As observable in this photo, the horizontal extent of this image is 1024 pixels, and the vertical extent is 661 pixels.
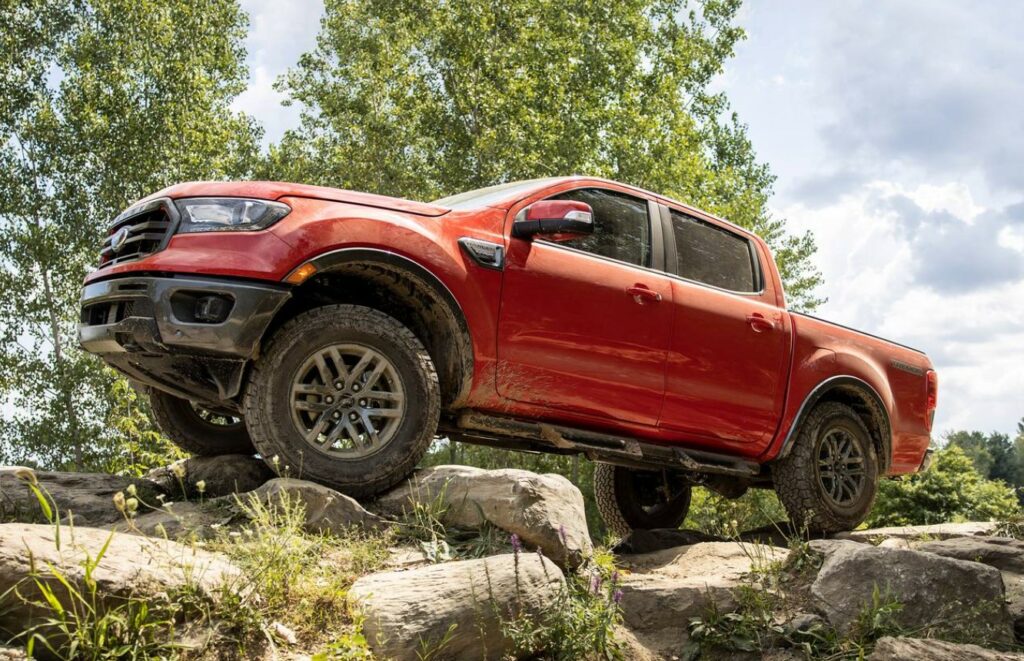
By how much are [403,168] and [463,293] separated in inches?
896

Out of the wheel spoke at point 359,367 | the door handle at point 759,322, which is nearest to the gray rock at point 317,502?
the wheel spoke at point 359,367

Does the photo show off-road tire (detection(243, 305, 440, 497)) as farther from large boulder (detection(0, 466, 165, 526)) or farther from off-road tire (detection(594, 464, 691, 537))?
off-road tire (detection(594, 464, 691, 537))

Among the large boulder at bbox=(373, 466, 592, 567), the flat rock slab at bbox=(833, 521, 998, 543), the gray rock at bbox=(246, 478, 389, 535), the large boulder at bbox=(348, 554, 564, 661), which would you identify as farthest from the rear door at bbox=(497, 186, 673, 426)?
the flat rock slab at bbox=(833, 521, 998, 543)

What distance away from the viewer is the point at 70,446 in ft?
82.8

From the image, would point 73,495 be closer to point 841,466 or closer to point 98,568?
point 98,568

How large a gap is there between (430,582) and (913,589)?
2.38 meters

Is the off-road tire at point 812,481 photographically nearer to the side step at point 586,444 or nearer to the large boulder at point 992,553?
the side step at point 586,444

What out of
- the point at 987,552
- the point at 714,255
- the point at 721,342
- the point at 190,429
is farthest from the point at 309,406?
the point at 987,552

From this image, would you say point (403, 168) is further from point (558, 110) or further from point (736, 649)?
point (736, 649)

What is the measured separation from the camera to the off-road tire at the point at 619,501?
8086mm

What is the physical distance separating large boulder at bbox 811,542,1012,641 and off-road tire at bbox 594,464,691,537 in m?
3.18

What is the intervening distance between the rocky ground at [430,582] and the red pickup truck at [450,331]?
38 cm

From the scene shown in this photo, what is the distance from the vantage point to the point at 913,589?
482 cm

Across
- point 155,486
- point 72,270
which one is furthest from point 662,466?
point 72,270
